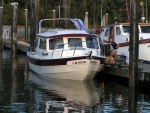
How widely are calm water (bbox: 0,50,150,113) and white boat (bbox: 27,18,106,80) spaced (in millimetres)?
431

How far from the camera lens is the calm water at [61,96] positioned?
1636cm

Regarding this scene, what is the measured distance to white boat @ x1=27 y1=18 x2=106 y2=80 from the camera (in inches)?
864

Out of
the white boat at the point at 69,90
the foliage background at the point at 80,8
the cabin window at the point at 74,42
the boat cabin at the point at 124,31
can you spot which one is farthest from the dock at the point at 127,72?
the foliage background at the point at 80,8

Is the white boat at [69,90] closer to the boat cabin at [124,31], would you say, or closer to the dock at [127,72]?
the dock at [127,72]

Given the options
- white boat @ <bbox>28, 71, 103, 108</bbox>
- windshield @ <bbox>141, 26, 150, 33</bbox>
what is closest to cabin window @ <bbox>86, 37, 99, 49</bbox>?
white boat @ <bbox>28, 71, 103, 108</bbox>

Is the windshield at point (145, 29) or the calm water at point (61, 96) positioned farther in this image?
the windshield at point (145, 29)

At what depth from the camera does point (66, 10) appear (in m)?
33.5

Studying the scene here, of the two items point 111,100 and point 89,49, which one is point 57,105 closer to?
point 111,100

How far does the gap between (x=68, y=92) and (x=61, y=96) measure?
1.01 meters

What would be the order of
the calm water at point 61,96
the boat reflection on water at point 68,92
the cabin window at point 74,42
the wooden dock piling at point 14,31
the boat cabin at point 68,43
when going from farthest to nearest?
the wooden dock piling at point 14,31, the cabin window at point 74,42, the boat cabin at point 68,43, the boat reflection on water at point 68,92, the calm water at point 61,96

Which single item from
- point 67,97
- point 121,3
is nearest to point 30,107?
point 67,97

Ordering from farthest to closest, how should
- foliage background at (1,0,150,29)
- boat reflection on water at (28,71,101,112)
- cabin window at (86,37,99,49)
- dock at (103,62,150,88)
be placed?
1. foliage background at (1,0,150,29)
2. cabin window at (86,37,99,49)
3. dock at (103,62,150,88)
4. boat reflection on water at (28,71,101,112)

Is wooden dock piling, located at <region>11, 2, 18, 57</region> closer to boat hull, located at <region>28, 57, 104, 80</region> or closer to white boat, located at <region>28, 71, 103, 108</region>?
white boat, located at <region>28, 71, 103, 108</region>

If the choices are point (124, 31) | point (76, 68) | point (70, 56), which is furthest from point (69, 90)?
point (124, 31)
